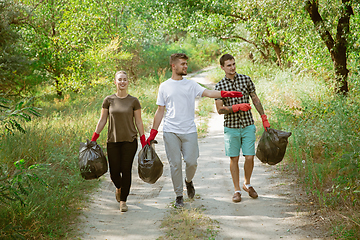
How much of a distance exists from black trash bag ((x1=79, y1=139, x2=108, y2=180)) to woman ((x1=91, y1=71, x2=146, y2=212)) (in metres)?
0.17

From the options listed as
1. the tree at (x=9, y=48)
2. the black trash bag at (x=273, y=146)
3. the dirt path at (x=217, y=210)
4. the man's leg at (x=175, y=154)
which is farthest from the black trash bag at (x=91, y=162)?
the tree at (x=9, y=48)

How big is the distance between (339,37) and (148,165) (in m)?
6.56

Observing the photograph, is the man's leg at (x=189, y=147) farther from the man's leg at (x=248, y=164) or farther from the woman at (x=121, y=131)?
the man's leg at (x=248, y=164)

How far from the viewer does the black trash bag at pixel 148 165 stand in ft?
14.1

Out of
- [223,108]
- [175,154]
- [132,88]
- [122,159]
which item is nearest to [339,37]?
[223,108]

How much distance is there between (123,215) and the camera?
4457 mm

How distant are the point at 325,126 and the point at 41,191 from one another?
Answer: 4774mm

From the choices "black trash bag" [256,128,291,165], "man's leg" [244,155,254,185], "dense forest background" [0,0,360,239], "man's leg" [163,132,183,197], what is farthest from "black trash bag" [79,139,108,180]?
"black trash bag" [256,128,291,165]

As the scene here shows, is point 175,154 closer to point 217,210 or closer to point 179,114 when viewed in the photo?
point 179,114

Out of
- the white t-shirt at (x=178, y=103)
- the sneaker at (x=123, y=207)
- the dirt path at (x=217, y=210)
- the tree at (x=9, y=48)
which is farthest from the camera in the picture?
the tree at (x=9, y=48)

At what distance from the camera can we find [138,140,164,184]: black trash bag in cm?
430

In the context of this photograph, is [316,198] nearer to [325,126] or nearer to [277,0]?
[325,126]

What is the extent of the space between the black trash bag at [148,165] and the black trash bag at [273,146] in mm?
1523

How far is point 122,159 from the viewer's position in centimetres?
453
